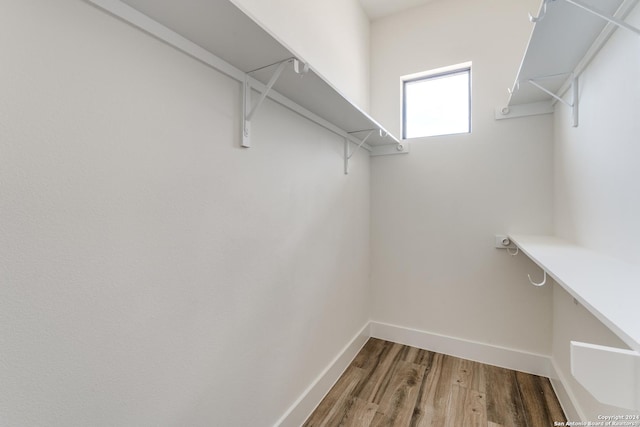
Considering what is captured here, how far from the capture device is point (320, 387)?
5.56 ft

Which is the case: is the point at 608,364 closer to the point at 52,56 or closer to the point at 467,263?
the point at 52,56

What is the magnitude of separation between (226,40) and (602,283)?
143cm

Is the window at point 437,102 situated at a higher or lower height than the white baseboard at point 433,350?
higher

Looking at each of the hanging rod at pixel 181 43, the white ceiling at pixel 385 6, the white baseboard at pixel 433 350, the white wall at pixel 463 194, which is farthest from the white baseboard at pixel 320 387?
the white ceiling at pixel 385 6

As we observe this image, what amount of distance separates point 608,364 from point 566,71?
61.8 inches

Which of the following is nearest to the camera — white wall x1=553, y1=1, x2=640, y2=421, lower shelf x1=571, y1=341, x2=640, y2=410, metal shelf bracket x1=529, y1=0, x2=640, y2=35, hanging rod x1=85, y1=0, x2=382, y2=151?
lower shelf x1=571, y1=341, x2=640, y2=410

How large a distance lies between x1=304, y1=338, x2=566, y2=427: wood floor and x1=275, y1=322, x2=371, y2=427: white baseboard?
1.6 inches

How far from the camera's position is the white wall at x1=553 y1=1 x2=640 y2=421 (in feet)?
3.23

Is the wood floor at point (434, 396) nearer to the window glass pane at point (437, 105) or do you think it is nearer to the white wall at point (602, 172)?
the white wall at point (602, 172)

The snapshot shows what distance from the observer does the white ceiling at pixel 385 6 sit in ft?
7.71

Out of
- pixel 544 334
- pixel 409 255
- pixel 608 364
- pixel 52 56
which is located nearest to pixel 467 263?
pixel 409 255

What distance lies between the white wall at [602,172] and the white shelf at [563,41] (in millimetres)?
51

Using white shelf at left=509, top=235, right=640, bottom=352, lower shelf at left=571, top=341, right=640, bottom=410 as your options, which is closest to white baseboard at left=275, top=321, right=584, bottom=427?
white shelf at left=509, top=235, right=640, bottom=352

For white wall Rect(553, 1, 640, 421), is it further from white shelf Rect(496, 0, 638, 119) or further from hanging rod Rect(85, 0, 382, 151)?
hanging rod Rect(85, 0, 382, 151)
